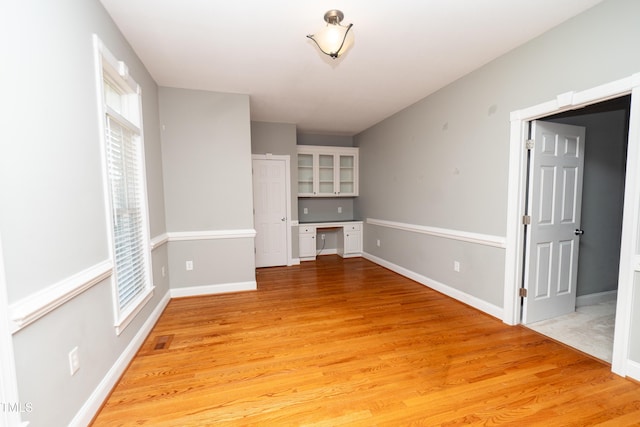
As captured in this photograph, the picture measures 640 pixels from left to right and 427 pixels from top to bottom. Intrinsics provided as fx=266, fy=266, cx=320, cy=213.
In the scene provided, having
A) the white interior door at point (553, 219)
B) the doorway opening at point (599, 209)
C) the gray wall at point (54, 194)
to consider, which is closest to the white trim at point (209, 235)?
the gray wall at point (54, 194)

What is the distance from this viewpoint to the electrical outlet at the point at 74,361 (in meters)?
1.41

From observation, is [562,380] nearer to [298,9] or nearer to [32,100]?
[298,9]

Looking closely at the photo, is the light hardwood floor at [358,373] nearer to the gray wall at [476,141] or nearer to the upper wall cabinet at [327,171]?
the gray wall at [476,141]

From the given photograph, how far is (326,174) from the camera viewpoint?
5.74 metres

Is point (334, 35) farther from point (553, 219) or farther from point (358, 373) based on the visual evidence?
point (553, 219)

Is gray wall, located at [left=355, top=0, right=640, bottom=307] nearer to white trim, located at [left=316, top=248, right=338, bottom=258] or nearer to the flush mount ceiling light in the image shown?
white trim, located at [left=316, top=248, right=338, bottom=258]

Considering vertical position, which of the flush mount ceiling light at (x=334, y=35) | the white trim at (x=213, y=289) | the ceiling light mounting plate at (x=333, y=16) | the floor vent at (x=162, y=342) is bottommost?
the floor vent at (x=162, y=342)

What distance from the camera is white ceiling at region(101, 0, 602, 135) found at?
1935 mm

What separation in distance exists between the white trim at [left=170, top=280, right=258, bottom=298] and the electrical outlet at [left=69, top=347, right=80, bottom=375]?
6.68 ft

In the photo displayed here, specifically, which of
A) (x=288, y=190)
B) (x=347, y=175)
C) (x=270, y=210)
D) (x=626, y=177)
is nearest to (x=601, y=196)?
(x=626, y=177)

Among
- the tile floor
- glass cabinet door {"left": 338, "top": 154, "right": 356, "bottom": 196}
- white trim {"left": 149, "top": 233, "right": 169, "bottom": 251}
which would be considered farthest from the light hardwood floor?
glass cabinet door {"left": 338, "top": 154, "right": 356, "bottom": 196}

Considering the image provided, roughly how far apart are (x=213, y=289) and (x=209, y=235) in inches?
28.9

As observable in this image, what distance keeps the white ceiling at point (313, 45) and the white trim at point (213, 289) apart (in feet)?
8.31

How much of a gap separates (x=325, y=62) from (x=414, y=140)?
1.88 metres
